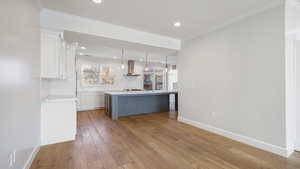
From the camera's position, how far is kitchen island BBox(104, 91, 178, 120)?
478 cm

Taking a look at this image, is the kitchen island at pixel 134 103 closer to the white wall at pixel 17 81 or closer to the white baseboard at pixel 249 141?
the white baseboard at pixel 249 141

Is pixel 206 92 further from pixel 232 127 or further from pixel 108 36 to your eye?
pixel 108 36

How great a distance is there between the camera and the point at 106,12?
8.68ft

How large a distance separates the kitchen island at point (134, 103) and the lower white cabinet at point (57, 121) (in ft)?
6.10

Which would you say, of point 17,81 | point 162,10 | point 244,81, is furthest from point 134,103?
point 17,81

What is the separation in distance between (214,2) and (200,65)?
5.60 feet

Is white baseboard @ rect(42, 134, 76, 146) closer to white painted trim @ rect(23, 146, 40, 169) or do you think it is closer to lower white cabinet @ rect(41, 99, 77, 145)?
lower white cabinet @ rect(41, 99, 77, 145)

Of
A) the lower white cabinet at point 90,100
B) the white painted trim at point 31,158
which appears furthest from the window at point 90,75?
the white painted trim at point 31,158

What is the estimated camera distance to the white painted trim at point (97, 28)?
8.64 feet

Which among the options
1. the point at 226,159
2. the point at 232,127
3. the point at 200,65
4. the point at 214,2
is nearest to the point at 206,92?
the point at 200,65

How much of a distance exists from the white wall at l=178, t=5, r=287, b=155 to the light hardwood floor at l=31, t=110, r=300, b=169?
0.35 metres

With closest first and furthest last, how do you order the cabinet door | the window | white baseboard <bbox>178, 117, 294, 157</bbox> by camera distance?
white baseboard <bbox>178, 117, 294, 157</bbox>
the cabinet door
the window

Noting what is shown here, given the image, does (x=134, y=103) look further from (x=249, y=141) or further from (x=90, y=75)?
(x=249, y=141)

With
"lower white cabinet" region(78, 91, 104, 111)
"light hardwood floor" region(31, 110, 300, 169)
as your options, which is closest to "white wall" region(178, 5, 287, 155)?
"light hardwood floor" region(31, 110, 300, 169)
